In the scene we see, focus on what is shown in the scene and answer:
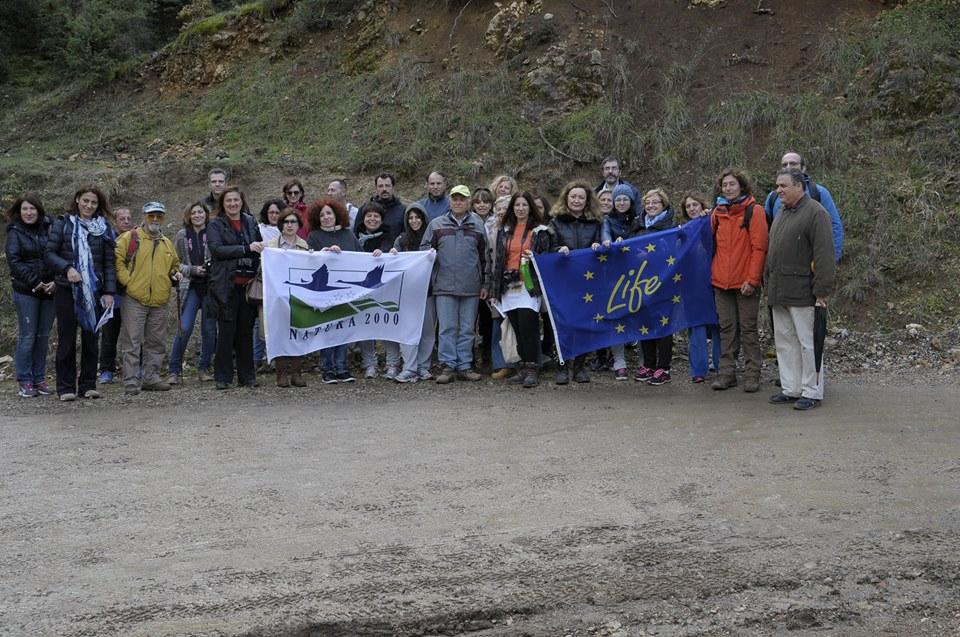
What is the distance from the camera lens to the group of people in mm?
9086

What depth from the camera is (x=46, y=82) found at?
22.2 m

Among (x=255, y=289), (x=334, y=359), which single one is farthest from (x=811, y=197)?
(x=255, y=289)

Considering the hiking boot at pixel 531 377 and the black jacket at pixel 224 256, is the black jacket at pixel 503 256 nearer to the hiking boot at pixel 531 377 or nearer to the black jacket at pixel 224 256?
the hiking boot at pixel 531 377

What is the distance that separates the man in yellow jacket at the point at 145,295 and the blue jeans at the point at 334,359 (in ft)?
5.39

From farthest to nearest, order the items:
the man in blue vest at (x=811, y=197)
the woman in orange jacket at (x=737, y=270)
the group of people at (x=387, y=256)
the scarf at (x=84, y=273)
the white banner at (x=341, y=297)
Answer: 1. the white banner at (x=341, y=297)
2. the scarf at (x=84, y=273)
3. the group of people at (x=387, y=256)
4. the woman in orange jacket at (x=737, y=270)
5. the man in blue vest at (x=811, y=197)

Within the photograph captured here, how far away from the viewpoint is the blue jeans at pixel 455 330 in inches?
398

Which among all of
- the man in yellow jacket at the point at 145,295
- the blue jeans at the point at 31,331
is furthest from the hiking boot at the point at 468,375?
the blue jeans at the point at 31,331

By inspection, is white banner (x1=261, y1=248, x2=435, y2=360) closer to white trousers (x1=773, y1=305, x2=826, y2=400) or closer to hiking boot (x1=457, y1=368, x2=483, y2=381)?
hiking boot (x1=457, y1=368, x2=483, y2=381)

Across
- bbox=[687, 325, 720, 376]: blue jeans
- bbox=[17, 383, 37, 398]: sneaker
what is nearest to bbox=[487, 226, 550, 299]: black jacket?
bbox=[687, 325, 720, 376]: blue jeans

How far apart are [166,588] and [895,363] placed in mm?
8369

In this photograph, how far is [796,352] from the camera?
8.39 m

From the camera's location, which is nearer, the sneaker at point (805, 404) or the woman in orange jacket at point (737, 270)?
the sneaker at point (805, 404)

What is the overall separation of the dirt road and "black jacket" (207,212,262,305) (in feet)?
6.18

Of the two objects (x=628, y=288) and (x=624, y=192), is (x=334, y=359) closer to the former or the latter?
(x=628, y=288)
